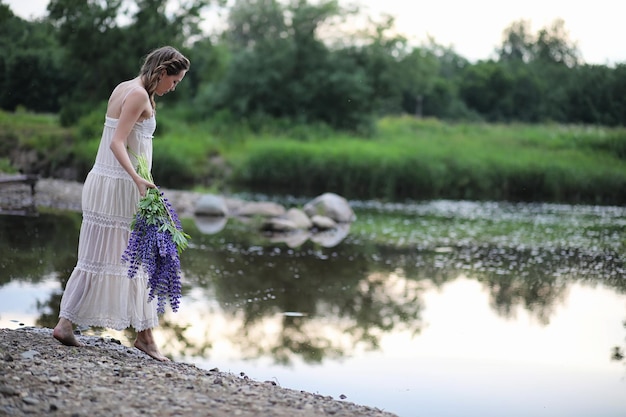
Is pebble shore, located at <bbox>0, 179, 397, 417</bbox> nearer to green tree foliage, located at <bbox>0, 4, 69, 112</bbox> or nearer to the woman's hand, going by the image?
the woman's hand

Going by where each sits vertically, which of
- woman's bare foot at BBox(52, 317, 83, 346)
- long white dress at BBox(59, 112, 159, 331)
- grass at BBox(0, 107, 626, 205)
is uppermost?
grass at BBox(0, 107, 626, 205)

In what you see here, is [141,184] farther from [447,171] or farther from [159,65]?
[447,171]

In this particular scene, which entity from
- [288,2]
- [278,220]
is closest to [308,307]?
[278,220]

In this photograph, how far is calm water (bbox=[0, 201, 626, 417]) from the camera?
648 centimetres

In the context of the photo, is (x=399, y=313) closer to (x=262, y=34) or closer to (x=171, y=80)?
(x=171, y=80)

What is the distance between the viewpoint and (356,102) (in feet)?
103

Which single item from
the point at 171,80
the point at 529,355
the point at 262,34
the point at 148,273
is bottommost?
the point at 529,355

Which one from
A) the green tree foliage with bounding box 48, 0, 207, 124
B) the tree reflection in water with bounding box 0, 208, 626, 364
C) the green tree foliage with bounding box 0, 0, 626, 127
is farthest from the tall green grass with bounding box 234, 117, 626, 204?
the tree reflection in water with bounding box 0, 208, 626, 364

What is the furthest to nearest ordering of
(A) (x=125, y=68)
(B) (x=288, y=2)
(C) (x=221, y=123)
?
1. (B) (x=288, y=2)
2. (C) (x=221, y=123)
3. (A) (x=125, y=68)

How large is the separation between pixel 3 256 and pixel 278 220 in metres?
6.48

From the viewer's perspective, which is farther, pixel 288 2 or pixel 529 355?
pixel 288 2

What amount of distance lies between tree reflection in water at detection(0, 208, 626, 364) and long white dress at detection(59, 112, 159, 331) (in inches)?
56.6

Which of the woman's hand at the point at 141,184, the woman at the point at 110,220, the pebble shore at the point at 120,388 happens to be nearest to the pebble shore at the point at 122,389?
the pebble shore at the point at 120,388

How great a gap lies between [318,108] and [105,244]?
1031 inches
